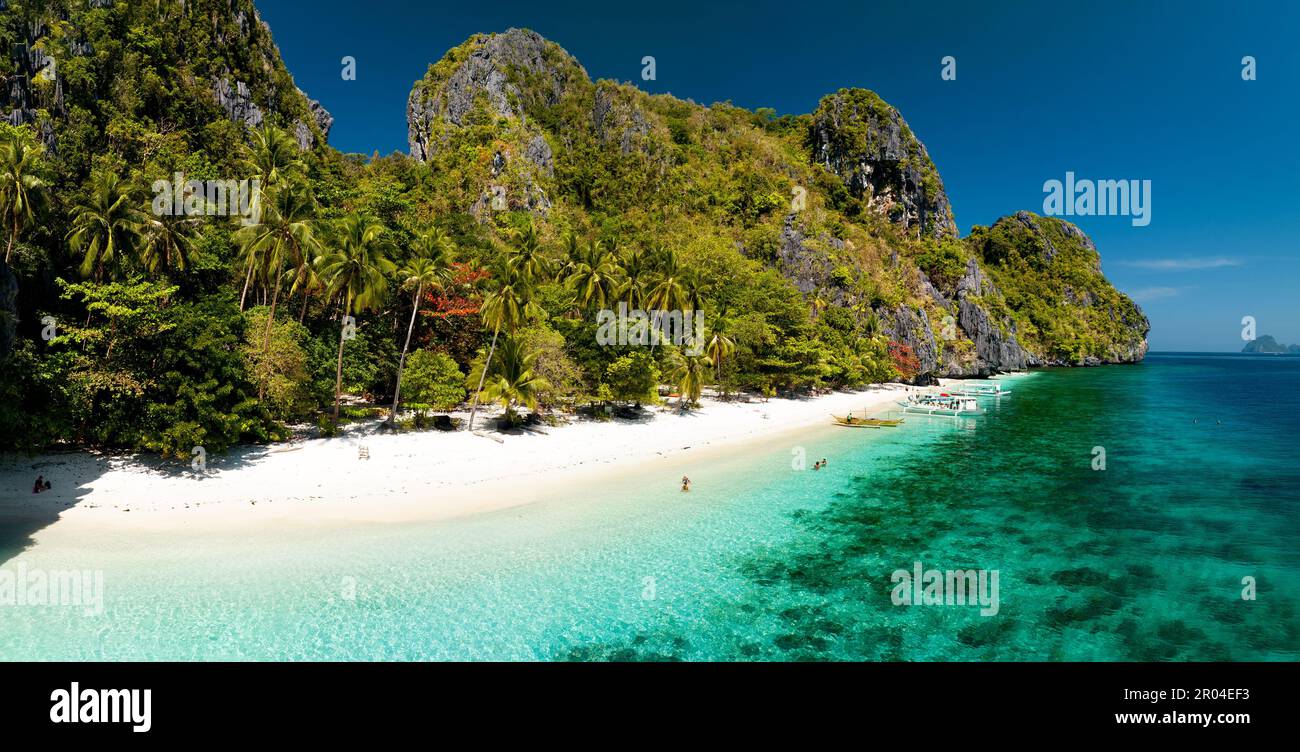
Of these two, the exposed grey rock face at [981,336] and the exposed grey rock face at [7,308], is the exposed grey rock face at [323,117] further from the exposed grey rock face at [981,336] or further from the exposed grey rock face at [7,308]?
the exposed grey rock face at [981,336]

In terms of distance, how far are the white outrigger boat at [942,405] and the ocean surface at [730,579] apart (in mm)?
26001

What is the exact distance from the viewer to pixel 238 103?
208ft

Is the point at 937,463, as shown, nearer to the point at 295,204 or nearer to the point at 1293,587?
the point at 1293,587

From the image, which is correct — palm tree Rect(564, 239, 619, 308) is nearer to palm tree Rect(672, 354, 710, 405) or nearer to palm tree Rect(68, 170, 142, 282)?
palm tree Rect(672, 354, 710, 405)

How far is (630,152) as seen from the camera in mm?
94188

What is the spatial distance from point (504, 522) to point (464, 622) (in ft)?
23.5

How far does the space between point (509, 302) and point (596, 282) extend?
12891 millimetres

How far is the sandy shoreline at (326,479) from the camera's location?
19.2m

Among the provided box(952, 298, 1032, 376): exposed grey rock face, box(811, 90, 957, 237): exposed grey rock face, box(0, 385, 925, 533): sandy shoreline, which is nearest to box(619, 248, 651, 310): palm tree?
box(0, 385, 925, 533): sandy shoreline

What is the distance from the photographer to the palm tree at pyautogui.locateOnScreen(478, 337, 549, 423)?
103 ft

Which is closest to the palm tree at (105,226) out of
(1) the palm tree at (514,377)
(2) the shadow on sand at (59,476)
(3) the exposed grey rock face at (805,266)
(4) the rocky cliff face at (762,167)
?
(2) the shadow on sand at (59,476)

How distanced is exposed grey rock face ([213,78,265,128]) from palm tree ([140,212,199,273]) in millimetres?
44000

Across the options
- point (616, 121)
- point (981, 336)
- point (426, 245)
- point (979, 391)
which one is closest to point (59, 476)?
point (426, 245)

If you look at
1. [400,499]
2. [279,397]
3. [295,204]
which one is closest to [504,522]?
[400,499]
